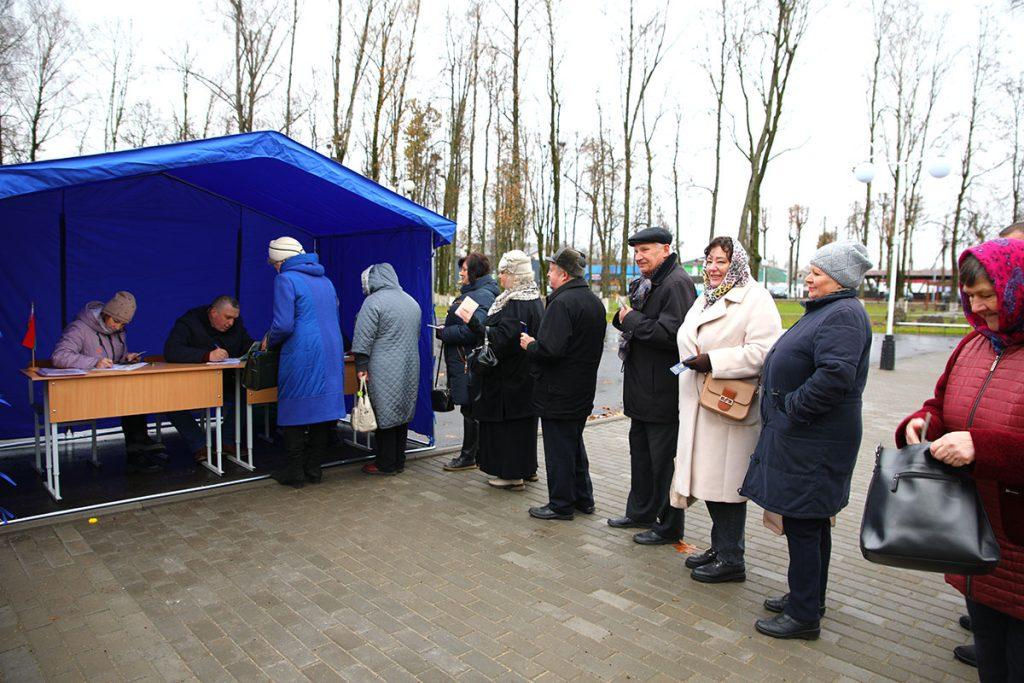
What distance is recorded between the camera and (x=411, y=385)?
19.6ft

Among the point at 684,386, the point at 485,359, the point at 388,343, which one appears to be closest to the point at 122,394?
the point at 388,343

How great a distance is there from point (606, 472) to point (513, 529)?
5.76ft

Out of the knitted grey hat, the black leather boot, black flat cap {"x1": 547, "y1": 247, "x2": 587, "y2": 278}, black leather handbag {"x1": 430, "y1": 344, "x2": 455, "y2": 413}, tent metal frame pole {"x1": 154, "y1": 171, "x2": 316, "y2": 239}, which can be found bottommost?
the black leather boot

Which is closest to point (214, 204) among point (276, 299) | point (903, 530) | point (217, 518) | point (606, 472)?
point (276, 299)

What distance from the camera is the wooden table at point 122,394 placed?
4.94m

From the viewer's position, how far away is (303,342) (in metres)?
5.48

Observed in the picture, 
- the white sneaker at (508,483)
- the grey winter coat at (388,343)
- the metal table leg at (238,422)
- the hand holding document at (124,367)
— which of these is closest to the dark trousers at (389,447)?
the grey winter coat at (388,343)

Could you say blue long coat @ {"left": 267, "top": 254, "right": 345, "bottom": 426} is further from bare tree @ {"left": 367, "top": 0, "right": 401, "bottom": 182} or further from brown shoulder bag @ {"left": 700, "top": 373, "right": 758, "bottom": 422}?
bare tree @ {"left": 367, "top": 0, "right": 401, "bottom": 182}

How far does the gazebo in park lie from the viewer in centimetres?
615

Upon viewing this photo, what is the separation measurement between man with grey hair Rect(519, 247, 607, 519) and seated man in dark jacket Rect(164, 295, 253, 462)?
9.95 ft

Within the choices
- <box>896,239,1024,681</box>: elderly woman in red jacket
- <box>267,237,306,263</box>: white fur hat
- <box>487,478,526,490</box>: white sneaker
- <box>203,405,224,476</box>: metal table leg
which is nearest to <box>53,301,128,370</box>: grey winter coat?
<box>203,405,224,476</box>: metal table leg

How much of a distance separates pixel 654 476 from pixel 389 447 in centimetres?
251

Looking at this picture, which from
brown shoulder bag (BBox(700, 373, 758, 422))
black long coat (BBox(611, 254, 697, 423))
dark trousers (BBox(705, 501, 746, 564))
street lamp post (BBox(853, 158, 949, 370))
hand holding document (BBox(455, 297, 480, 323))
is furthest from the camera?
street lamp post (BBox(853, 158, 949, 370))

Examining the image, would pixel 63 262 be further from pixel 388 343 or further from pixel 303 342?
pixel 388 343
